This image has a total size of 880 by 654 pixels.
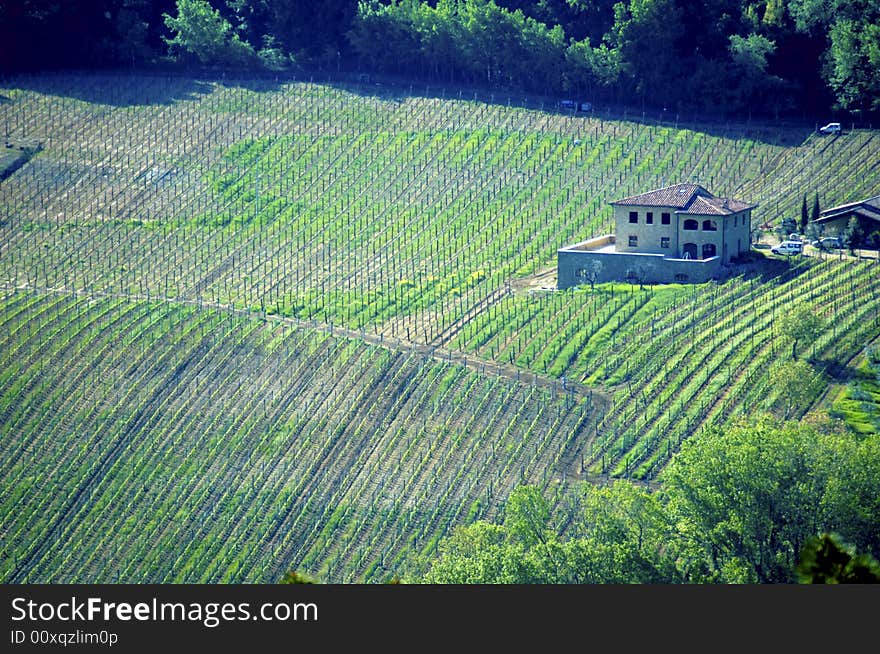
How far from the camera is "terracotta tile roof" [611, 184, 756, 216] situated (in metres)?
84.1

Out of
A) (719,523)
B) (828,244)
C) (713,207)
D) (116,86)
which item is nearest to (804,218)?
(828,244)

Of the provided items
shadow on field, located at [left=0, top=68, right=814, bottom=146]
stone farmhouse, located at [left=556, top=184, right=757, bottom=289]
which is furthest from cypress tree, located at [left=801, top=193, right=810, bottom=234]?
shadow on field, located at [left=0, top=68, right=814, bottom=146]

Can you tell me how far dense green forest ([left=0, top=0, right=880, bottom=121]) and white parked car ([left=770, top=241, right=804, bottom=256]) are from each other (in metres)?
23.4

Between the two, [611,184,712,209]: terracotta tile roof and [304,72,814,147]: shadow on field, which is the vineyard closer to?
[304,72,814,147]: shadow on field

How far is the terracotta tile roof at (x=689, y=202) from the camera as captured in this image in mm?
84062

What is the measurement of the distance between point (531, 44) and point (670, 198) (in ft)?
123

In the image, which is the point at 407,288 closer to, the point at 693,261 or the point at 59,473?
the point at 693,261

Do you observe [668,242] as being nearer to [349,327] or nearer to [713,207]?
[713,207]

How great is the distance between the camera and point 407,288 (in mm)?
88625

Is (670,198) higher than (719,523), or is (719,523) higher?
(670,198)

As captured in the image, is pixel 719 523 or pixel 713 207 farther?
pixel 713 207

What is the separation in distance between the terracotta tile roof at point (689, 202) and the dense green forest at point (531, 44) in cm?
2376

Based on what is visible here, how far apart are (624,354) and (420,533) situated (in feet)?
49.7

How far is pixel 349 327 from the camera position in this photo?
8312 cm
